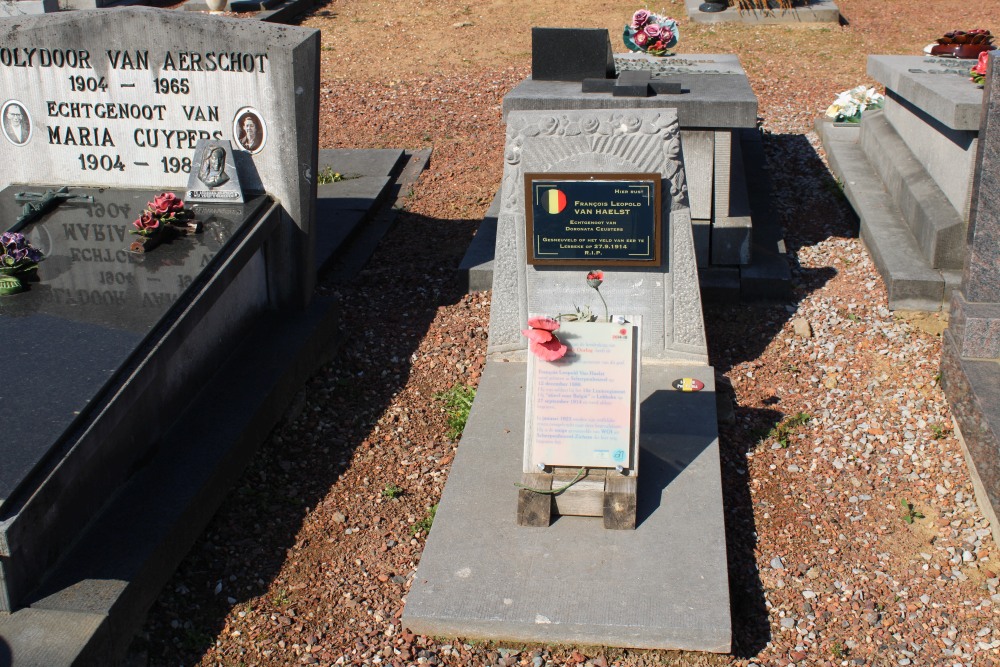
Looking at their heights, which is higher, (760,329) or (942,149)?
(942,149)

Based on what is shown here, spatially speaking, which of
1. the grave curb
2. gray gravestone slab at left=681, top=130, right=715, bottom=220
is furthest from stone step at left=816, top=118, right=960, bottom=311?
the grave curb

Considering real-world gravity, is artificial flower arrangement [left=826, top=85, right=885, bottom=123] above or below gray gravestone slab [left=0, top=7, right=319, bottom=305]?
below

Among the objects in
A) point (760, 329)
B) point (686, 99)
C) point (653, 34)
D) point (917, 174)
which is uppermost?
point (653, 34)

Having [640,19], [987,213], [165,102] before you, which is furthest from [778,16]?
[165,102]

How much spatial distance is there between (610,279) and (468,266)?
179cm

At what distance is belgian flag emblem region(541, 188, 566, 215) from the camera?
515cm

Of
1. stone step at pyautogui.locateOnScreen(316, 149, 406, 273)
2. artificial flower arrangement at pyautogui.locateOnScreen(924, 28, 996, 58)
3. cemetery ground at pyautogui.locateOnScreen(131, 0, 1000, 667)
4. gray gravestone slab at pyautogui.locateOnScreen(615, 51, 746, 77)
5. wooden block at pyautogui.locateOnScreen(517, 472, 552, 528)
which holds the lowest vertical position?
cemetery ground at pyautogui.locateOnScreen(131, 0, 1000, 667)

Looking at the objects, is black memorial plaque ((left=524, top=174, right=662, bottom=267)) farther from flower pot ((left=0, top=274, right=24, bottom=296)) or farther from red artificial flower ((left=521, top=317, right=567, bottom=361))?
flower pot ((left=0, top=274, right=24, bottom=296))

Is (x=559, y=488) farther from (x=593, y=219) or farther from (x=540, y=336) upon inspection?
(x=593, y=219)

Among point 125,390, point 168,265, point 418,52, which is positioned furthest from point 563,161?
point 418,52

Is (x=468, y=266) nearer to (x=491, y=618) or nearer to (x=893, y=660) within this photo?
(x=491, y=618)

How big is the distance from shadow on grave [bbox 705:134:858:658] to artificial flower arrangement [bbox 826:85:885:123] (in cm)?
42

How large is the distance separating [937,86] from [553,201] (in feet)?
11.8

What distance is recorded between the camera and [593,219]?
5191mm
